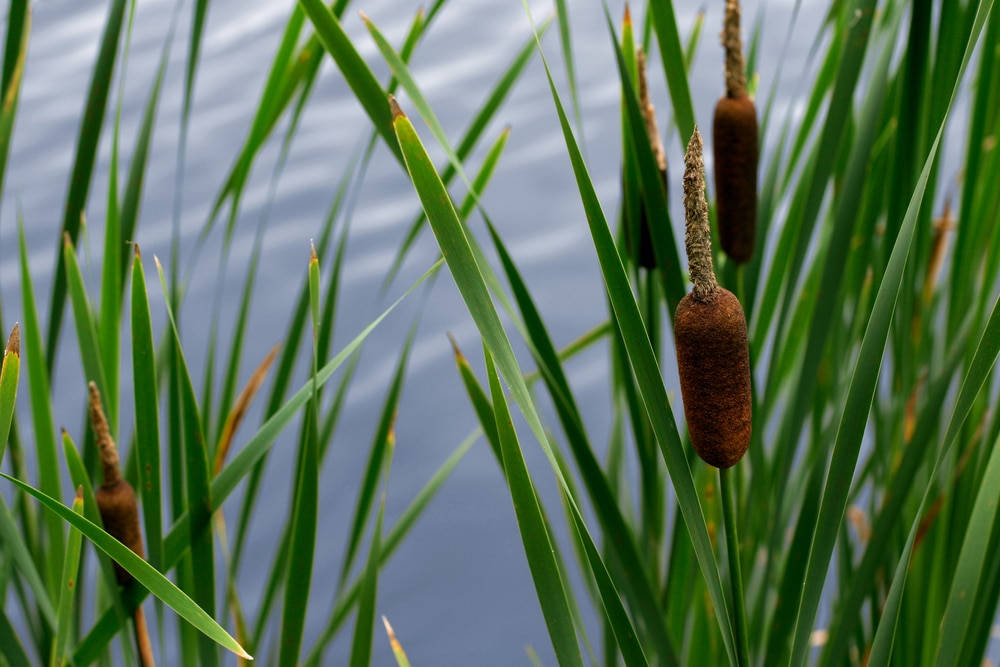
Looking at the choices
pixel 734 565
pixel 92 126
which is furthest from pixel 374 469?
pixel 734 565

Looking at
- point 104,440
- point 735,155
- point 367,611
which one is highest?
point 735,155

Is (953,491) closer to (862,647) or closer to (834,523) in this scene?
(862,647)

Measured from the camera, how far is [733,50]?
493mm

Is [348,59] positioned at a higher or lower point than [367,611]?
higher

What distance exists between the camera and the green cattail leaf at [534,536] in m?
0.35

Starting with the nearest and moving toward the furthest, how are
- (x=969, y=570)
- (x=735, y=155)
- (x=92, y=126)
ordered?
1. (x=969, y=570)
2. (x=735, y=155)
3. (x=92, y=126)

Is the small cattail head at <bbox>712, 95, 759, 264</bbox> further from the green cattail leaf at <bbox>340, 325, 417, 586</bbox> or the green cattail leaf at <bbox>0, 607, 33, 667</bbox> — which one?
the green cattail leaf at <bbox>0, 607, 33, 667</bbox>

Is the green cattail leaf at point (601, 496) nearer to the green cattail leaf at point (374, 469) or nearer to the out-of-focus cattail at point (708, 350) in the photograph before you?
the out-of-focus cattail at point (708, 350)

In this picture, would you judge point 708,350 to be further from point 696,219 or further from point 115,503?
point 115,503

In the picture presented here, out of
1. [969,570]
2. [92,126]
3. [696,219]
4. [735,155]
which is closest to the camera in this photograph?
[696,219]

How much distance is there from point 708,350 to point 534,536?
11 cm

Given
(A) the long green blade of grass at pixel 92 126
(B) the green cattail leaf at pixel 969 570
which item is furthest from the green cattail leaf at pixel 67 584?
(B) the green cattail leaf at pixel 969 570

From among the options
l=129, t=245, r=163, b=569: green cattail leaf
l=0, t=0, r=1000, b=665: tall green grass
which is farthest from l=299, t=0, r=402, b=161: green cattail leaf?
l=129, t=245, r=163, b=569: green cattail leaf

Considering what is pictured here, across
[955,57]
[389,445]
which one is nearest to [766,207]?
[955,57]
